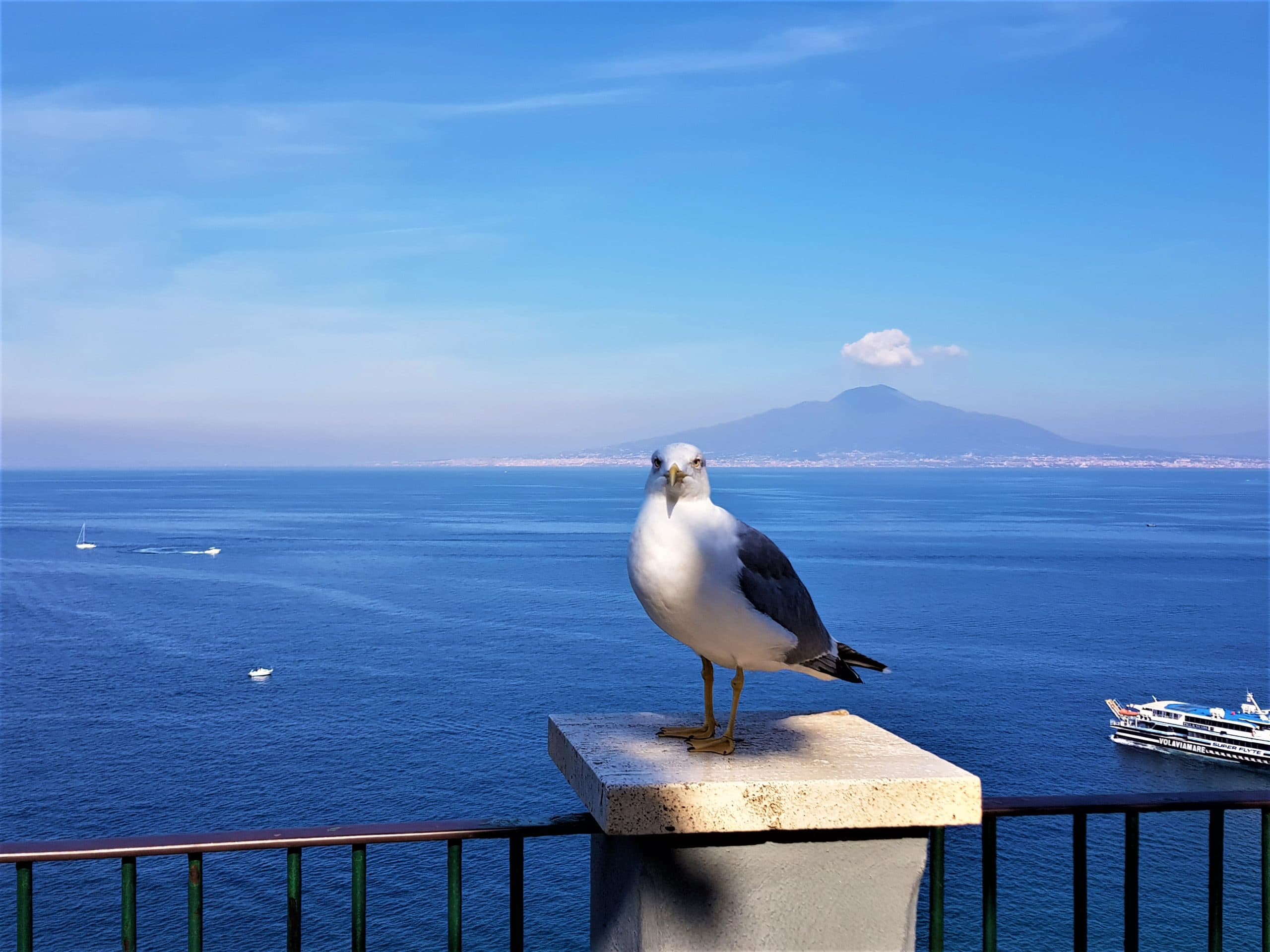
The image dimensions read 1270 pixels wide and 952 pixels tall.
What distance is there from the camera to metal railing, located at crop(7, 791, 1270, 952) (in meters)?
2.86

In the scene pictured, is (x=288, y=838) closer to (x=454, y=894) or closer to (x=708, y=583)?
(x=454, y=894)

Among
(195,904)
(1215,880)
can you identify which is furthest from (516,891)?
(1215,880)

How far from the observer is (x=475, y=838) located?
2.95 metres

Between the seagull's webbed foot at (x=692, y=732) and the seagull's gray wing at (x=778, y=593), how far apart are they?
44 centimetres

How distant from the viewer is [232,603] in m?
93.1

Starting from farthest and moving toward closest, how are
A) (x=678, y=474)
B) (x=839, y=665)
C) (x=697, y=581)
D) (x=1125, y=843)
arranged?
(x=839, y=665) → (x=678, y=474) → (x=697, y=581) → (x=1125, y=843)

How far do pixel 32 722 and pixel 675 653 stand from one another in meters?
42.0

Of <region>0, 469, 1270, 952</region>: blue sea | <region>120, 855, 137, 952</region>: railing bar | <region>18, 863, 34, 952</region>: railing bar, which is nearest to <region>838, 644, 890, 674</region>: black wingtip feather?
<region>120, 855, 137, 952</region>: railing bar

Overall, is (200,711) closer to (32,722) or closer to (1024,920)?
(32,722)

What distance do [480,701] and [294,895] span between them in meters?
61.4

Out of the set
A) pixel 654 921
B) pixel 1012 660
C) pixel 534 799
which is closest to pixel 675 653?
pixel 1012 660

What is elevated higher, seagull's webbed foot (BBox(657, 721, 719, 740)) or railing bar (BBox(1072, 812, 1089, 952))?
seagull's webbed foot (BBox(657, 721, 719, 740))

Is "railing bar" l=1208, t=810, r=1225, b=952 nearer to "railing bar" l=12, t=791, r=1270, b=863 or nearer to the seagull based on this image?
"railing bar" l=12, t=791, r=1270, b=863

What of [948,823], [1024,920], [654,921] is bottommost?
[1024,920]
